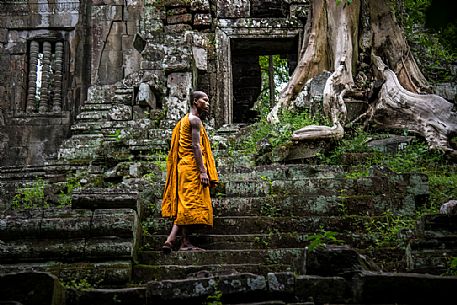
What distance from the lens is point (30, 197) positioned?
9125mm

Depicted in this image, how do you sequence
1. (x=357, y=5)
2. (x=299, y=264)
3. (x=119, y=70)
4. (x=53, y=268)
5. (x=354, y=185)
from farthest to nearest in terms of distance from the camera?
(x=119, y=70) < (x=357, y=5) < (x=354, y=185) < (x=53, y=268) < (x=299, y=264)

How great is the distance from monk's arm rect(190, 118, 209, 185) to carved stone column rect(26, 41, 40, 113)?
7907 millimetres

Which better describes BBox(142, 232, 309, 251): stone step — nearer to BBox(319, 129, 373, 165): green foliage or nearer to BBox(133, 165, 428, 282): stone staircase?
BBox(133, 165, 428, 282): stone staircase

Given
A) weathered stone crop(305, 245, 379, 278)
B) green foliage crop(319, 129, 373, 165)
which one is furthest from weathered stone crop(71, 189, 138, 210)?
green foliage crop(319, 129, 373, 165)

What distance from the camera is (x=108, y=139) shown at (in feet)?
34.5

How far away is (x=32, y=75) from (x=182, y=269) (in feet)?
30.9

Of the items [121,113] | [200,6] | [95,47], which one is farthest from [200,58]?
[95,47]

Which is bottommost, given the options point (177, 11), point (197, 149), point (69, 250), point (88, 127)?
point (69, 250)

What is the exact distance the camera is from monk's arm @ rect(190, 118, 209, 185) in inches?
252

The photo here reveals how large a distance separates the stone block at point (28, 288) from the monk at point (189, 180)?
1.74 metres

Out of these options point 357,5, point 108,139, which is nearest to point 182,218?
point 108,139

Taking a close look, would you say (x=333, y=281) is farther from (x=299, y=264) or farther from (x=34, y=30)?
(x=34, y=30)

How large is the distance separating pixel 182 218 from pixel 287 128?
3.30 meters

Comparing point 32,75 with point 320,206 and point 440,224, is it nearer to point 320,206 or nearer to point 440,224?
point 320,206
